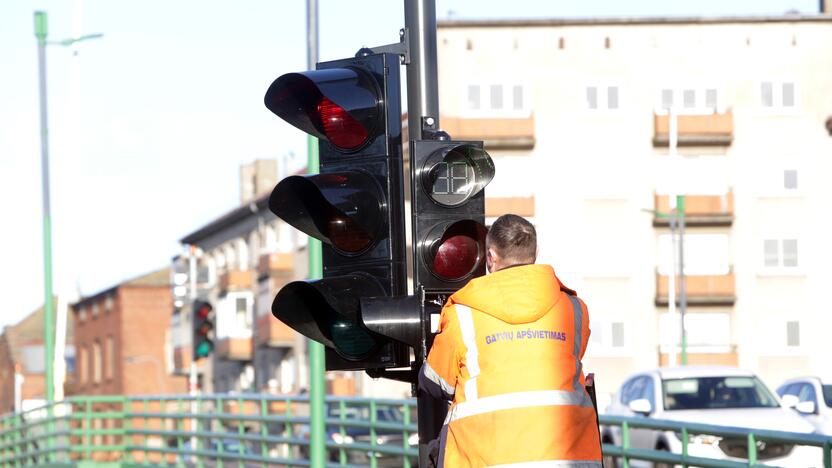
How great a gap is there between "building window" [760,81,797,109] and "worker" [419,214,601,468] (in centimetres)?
6248

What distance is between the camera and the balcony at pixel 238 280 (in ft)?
269

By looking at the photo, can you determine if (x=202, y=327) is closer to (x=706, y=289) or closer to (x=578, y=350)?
(x=578, y=350)

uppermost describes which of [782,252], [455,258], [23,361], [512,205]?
[512,205]

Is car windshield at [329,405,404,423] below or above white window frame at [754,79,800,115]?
below

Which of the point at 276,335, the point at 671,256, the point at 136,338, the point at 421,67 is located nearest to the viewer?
the point at 421,67

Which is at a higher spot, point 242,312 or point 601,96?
point 601,96

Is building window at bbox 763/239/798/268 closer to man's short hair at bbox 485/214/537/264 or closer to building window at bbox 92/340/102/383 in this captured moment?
building window at bbox 92/340/102/383

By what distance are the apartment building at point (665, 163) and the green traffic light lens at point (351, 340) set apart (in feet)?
195

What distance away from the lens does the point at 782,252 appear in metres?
66.6

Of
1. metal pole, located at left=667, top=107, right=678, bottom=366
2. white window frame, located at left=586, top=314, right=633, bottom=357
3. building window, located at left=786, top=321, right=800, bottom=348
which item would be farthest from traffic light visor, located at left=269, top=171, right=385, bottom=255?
A: building window, located at left=786, top=321, right=800, bottom=348

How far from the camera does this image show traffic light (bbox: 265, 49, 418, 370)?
6336mm

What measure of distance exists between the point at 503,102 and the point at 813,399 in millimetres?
47818

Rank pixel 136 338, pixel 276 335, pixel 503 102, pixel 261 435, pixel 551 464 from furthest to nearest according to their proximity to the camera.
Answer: pixel 136 338 < pixel 276 335 < pixel 503 102 < pixel 261 435 < pixel 551 464

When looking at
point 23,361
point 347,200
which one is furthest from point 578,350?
point 23,361
